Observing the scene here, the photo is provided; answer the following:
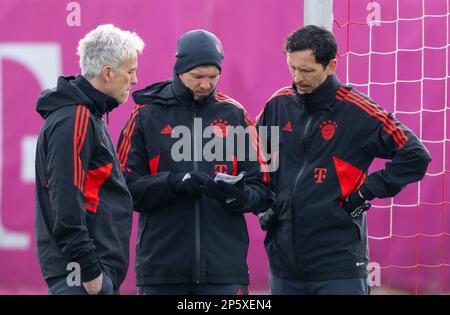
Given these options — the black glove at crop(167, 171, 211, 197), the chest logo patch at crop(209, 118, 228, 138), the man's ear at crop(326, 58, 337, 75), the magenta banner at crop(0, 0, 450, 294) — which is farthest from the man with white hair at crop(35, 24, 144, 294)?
the magenta banner at crop(0, 0, 450, 294)

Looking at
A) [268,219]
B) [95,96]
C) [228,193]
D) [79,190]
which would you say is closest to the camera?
[79,190]

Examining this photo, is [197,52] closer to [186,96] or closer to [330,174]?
[186,96]

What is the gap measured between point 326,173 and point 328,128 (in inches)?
7.5

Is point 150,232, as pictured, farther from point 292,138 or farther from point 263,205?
point 292,138

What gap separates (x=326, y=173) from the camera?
357 centimetres

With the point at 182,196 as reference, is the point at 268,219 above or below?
below

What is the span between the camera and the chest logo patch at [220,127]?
3582 mm

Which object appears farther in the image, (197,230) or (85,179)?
(197,230)

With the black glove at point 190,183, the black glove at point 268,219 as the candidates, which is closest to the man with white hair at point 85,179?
the black glove at point 190,183

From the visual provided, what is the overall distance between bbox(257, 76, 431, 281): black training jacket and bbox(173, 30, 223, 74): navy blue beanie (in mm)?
404

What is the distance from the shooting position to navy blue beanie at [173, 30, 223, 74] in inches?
140

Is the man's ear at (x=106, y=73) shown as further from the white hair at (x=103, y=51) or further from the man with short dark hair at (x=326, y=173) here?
the man with short dark hair at (x=326, y=173)

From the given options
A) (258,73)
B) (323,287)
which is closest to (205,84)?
(323,287)

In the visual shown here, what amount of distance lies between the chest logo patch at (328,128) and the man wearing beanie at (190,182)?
292 mm
